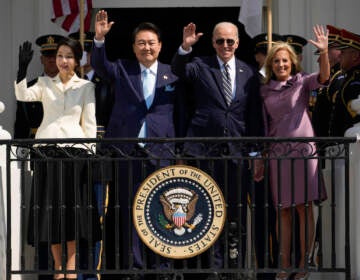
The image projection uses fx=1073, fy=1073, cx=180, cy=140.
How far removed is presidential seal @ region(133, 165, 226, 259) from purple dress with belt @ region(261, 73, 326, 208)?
0.63 metres

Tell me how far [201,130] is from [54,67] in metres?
1.97

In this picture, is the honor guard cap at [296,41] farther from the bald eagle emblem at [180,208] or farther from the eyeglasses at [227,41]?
the bald eagle emblem at [180,208]

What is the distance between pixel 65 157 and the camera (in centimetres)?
858

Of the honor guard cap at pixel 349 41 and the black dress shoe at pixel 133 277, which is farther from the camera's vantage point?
the honor guard cap at pixel 349 41

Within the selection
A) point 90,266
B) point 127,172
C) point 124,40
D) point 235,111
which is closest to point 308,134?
point 235,111

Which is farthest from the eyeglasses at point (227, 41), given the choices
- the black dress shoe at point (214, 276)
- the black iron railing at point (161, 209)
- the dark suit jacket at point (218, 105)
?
the black dress shoe at point (214, 276)

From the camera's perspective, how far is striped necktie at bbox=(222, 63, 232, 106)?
28.6ft

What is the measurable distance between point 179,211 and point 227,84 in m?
1.17

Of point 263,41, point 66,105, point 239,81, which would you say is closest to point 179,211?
point 239,81

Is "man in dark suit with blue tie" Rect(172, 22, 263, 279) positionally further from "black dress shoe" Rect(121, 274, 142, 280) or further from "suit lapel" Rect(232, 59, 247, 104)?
"black dress shoe" Rect(121, 274, 142, 280)

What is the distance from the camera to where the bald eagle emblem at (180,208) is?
8336 millimetres

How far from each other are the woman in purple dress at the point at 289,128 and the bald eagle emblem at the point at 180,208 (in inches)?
28.6

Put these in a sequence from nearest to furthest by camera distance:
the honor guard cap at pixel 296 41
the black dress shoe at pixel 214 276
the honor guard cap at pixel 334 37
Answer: the black dress shoe at pixel 214 276, the honor guard cap at pixel 334 37, the honor guard cap at pixel 296 41

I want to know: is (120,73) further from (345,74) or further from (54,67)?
(345,74)
